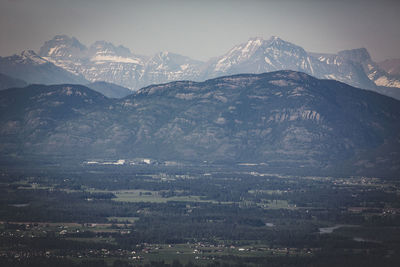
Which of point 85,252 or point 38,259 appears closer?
point 38,259

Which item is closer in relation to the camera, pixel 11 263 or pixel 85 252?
pixel 11 263

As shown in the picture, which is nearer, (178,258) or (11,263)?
(11,263)

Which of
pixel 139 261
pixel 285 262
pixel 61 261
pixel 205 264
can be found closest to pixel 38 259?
pixel 61 261

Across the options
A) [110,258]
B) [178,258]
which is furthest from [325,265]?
[110,258]

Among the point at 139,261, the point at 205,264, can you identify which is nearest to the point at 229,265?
the point at 205,264

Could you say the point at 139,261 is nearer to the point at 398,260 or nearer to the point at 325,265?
the point at 325,265

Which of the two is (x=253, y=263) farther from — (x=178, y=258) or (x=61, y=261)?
(x=61, y=261)

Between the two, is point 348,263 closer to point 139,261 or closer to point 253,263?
point 253,263
